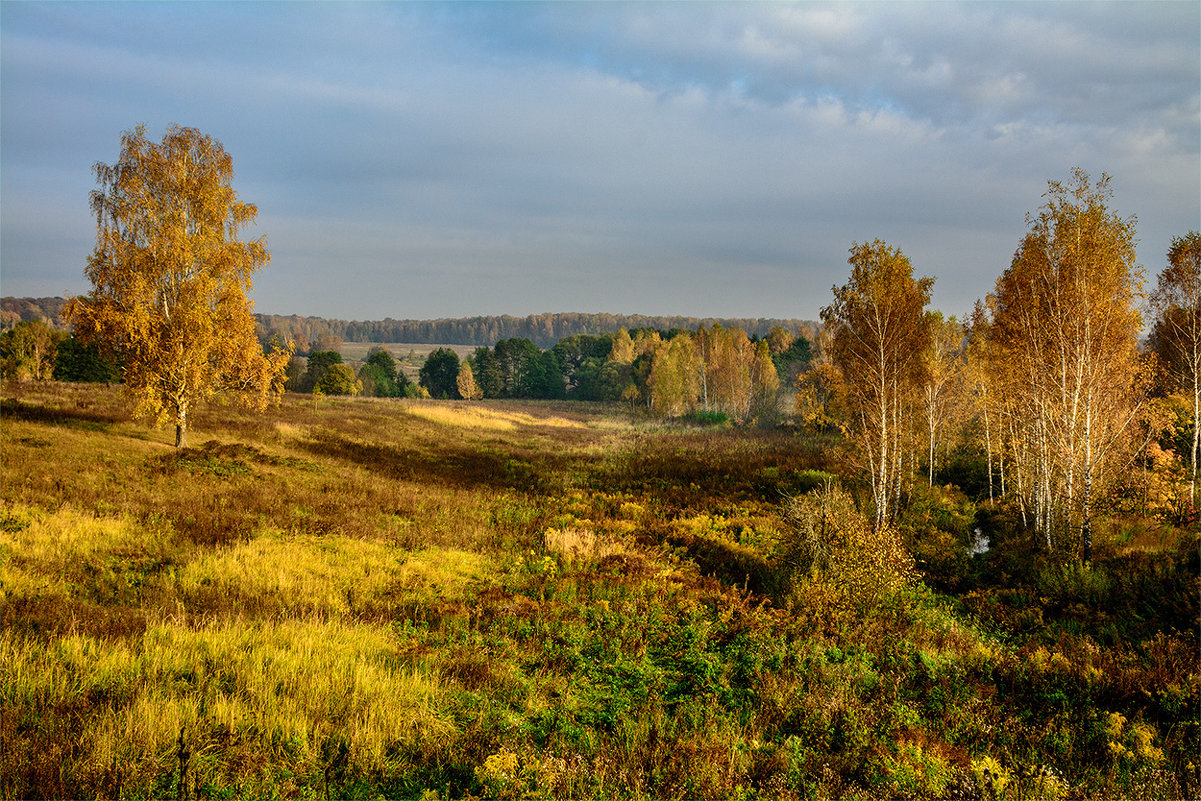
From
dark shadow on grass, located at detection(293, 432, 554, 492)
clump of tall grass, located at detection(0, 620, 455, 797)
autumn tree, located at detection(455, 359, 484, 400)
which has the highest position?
autumn tree, located at detection(455, 359, 484, 400)

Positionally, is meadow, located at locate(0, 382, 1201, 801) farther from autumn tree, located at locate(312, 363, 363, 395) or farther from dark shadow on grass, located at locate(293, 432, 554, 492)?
autumn tree, located at locate(312, 363, 363, 395)

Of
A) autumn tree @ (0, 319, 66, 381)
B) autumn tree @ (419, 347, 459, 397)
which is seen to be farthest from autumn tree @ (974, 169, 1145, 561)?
autumn tree @ (419, 347, 459, 397)

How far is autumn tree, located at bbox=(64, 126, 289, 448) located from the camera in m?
16.8

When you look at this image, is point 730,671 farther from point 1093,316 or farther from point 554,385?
point 554,385

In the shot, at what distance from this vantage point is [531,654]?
723 cm

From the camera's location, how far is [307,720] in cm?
512

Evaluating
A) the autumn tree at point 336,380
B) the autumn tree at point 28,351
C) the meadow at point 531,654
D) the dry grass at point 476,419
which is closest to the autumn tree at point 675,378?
the dry grass at point 476,419

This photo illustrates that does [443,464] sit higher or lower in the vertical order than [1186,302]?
lower

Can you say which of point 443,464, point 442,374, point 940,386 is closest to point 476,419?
point 443,464

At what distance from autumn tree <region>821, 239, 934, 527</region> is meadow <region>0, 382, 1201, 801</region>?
3687 millimetres

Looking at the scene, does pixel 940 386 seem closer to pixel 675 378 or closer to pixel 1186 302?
pixel 1186 302

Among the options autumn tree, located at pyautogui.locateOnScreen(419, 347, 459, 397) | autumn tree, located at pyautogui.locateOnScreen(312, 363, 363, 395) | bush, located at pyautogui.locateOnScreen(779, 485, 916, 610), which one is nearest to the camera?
bush, located at pyautogui.locateOnScreen(779, 485, 916, 610)

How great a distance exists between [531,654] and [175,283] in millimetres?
18572

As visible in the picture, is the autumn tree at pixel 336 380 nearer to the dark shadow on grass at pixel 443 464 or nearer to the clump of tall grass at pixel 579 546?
the dark shadow on grass at pixel 443 464
